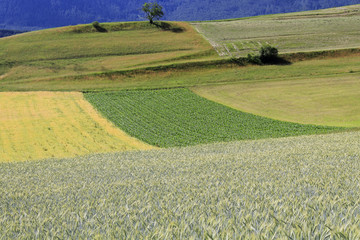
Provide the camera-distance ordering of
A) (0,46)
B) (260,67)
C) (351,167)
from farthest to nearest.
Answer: (0,46), (260,67), (351,167)

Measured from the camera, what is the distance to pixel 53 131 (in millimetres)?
40719

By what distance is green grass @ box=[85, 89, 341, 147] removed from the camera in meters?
38.2

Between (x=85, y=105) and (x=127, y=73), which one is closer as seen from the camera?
(x=85, y=105)

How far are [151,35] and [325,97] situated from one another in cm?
6630

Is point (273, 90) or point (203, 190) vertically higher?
point (203, 190)

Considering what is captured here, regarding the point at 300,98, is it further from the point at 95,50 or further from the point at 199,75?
the point at 95,50

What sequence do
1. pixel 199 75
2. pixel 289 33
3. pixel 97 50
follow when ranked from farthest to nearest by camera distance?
pixel 289 33, pixel 97 50, pixel 199 75

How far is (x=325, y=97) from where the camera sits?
5256cm

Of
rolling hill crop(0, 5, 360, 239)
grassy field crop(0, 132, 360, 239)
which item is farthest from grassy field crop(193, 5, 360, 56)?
grassy field crop(0, 132, 360, 239)

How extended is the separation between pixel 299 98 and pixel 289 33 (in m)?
54.5

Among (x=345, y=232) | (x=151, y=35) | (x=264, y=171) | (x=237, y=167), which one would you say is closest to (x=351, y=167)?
(x=264, y=171)

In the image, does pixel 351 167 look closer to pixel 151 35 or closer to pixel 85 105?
pixel 85 105

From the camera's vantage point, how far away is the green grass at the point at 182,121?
38156 mm

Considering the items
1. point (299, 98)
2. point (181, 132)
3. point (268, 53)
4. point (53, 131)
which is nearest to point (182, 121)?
point (181, 132)
